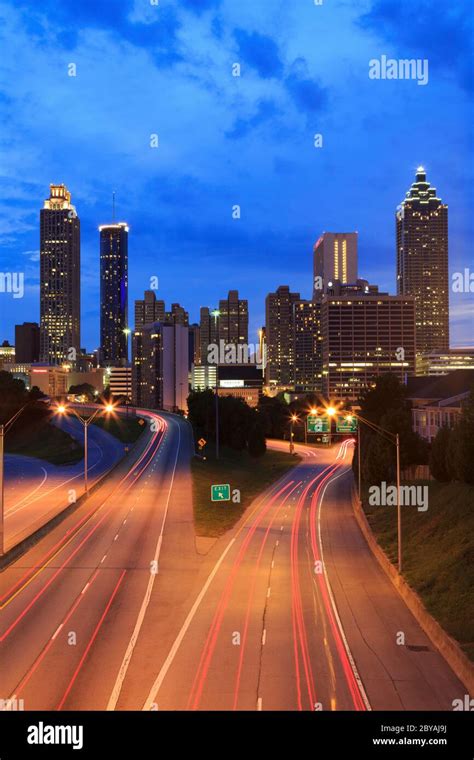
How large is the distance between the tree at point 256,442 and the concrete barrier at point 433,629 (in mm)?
60586

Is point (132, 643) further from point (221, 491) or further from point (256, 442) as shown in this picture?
point (256, 442)

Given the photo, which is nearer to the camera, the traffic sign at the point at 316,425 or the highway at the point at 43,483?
the highway at the point at 43,483

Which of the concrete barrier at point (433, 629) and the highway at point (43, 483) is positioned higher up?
the concrete barrier at point (433, 629)

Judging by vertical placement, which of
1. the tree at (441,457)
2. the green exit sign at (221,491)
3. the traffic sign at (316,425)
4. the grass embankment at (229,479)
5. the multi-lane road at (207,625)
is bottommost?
the grass embankment at (229,479)

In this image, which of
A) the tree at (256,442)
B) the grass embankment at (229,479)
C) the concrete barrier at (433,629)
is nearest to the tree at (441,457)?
the concrete barrier at (433,629)

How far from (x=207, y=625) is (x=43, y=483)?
47820mm

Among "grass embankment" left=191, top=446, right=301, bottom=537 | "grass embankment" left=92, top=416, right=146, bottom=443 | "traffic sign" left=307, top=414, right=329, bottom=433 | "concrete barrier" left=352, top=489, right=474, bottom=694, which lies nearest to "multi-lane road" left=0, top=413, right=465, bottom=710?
"concrete barrier" left=352, top=489, right=474, bottom=694

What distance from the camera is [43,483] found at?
67938mm

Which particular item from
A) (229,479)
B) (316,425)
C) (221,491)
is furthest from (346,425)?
(229,479)

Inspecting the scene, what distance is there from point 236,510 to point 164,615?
2910 cm

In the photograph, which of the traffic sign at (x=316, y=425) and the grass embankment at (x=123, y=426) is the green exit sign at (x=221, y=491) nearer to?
the traffic sign at (x=316, y=425)

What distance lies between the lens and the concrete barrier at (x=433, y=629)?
18.9m
